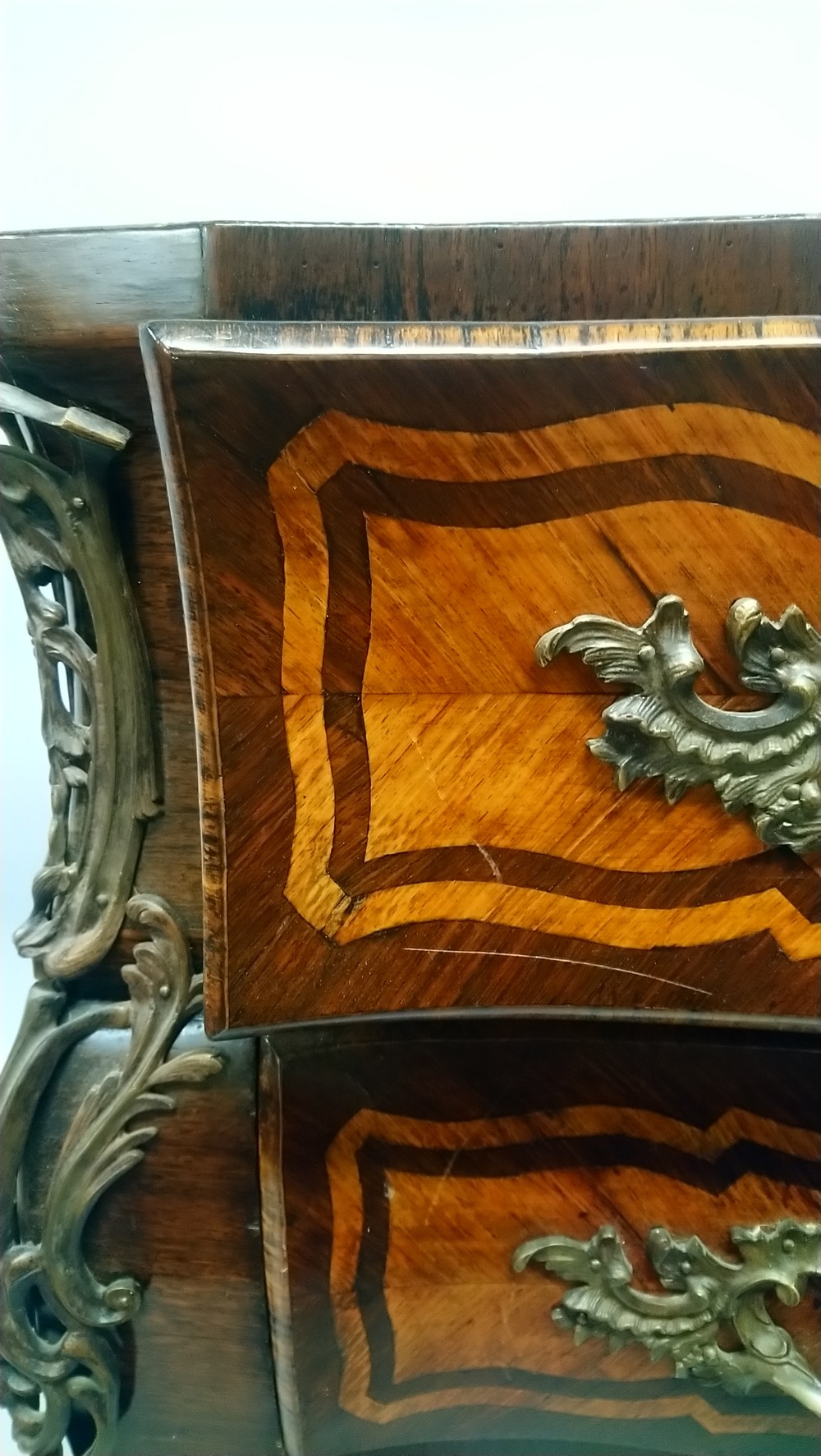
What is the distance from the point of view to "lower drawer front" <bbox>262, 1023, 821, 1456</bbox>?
48cm

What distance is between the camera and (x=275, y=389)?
372 millimetres

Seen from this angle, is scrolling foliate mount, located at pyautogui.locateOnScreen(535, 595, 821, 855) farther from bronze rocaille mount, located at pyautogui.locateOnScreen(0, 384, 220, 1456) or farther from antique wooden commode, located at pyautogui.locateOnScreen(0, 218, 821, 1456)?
bronze rocaille mount, located at pyautogui.locateOnScreen(0, 384, 220, 1456)

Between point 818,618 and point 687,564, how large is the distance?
6 centimetres

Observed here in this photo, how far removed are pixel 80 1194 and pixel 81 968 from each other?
0.37ft

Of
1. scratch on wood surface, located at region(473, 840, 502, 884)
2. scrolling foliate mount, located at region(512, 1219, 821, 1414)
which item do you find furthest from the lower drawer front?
scratch on wood surface, located at region(473, 840, 502, 884)

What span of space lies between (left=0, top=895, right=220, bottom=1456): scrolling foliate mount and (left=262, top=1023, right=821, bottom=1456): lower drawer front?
7 cm

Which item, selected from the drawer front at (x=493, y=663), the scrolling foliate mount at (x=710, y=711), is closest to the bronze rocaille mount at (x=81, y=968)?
the drawer front at (x=493, y=663)

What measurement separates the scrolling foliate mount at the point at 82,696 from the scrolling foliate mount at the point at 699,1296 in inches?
11.4

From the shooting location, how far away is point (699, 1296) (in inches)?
18.8

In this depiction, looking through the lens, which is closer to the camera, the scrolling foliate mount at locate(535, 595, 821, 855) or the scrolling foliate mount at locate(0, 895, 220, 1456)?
the scrolling foliate mount at locate(535, 595, 821, 855)

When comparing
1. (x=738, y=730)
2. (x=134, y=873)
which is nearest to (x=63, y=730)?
(x=134, y=873)

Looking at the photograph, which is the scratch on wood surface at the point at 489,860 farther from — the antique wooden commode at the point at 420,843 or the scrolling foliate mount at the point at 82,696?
the scrolling foliate mount at the point at 82,696

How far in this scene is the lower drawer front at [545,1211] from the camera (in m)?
0.48

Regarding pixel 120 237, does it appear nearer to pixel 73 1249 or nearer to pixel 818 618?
pixel 818 618
